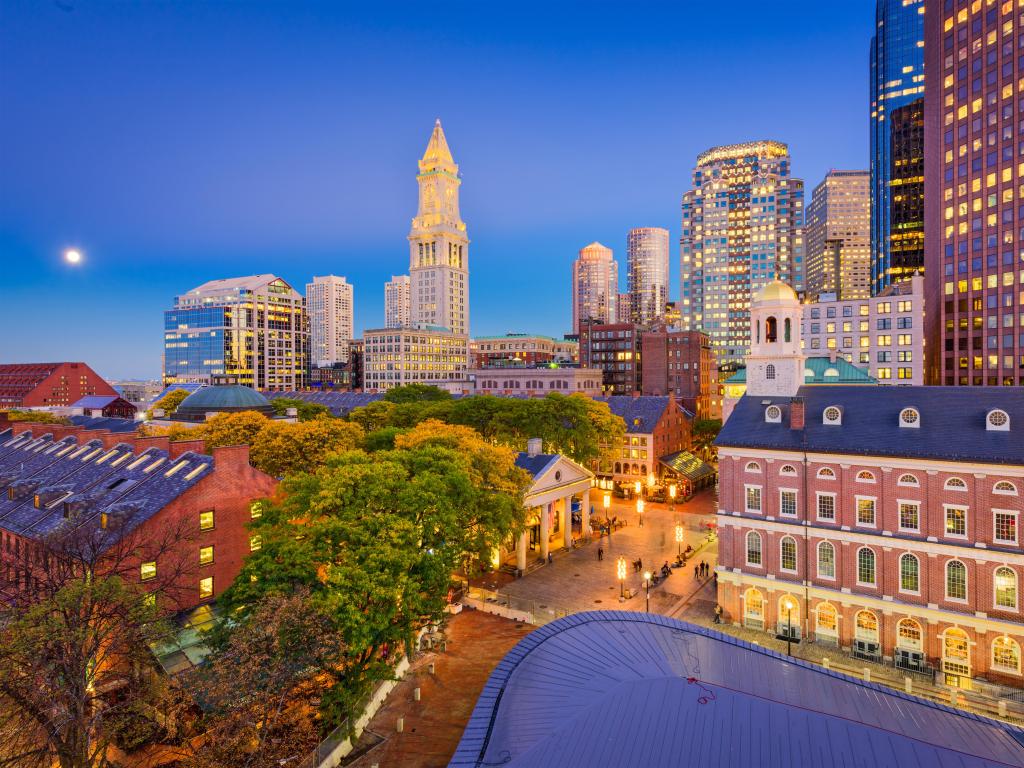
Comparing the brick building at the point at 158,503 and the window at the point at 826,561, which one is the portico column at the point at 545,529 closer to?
the window at the point at 826,561

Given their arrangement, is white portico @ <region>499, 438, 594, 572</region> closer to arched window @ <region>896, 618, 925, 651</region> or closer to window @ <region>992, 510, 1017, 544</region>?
arched window @ <region>896, 618, 925, 651</region>

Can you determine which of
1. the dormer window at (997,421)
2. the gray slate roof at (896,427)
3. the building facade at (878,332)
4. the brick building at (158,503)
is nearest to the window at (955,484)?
the gray slate roof at (896,427)

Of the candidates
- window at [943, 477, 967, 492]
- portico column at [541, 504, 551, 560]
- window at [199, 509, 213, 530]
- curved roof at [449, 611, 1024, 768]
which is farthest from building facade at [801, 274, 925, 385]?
window at [199, 509, 213, 530]

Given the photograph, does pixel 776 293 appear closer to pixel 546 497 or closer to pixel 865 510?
pixel 865 510

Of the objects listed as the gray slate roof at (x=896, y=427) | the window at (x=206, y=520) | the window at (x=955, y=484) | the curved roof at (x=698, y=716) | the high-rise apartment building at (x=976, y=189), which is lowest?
the curved roof at (x=698, y=716)

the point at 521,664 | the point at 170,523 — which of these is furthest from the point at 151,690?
the point at 521,664

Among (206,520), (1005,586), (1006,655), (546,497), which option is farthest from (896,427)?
(206,520)
